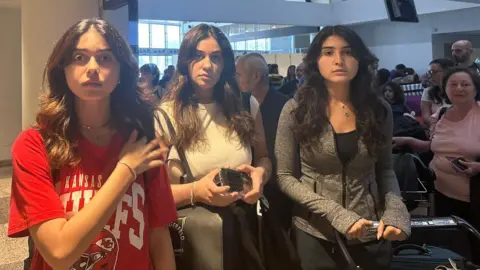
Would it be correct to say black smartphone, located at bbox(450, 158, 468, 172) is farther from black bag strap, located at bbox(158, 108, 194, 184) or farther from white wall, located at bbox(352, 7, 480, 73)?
white wall, located at bbox(352, 7, 480, 73)

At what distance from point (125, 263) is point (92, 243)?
95 mm

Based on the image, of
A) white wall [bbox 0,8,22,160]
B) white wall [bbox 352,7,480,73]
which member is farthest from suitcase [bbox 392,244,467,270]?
white wall [bbox 352,7,480,73]

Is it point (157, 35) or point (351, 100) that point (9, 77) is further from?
point (157, 35)

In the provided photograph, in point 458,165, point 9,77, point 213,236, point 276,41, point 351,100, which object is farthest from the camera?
point 276,41

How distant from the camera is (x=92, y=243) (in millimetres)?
1078

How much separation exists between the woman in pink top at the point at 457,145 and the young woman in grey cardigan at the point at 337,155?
117 cm

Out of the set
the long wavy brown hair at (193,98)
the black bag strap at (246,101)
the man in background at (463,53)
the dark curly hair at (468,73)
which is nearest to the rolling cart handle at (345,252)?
the long wavy brown hair at (193,98)

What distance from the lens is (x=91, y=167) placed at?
1.11 meters

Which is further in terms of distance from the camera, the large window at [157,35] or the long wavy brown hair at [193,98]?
the large window at [157,35]

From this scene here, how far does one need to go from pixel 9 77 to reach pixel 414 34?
11.0 m

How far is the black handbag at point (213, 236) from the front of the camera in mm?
1426

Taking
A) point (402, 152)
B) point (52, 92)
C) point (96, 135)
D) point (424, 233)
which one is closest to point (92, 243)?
point (96, 135)

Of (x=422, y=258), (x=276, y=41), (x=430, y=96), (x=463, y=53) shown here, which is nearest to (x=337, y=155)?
(x=422, y=258)

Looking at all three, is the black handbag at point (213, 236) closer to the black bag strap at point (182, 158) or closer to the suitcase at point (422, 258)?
the black bag strap at point (182, 158)
